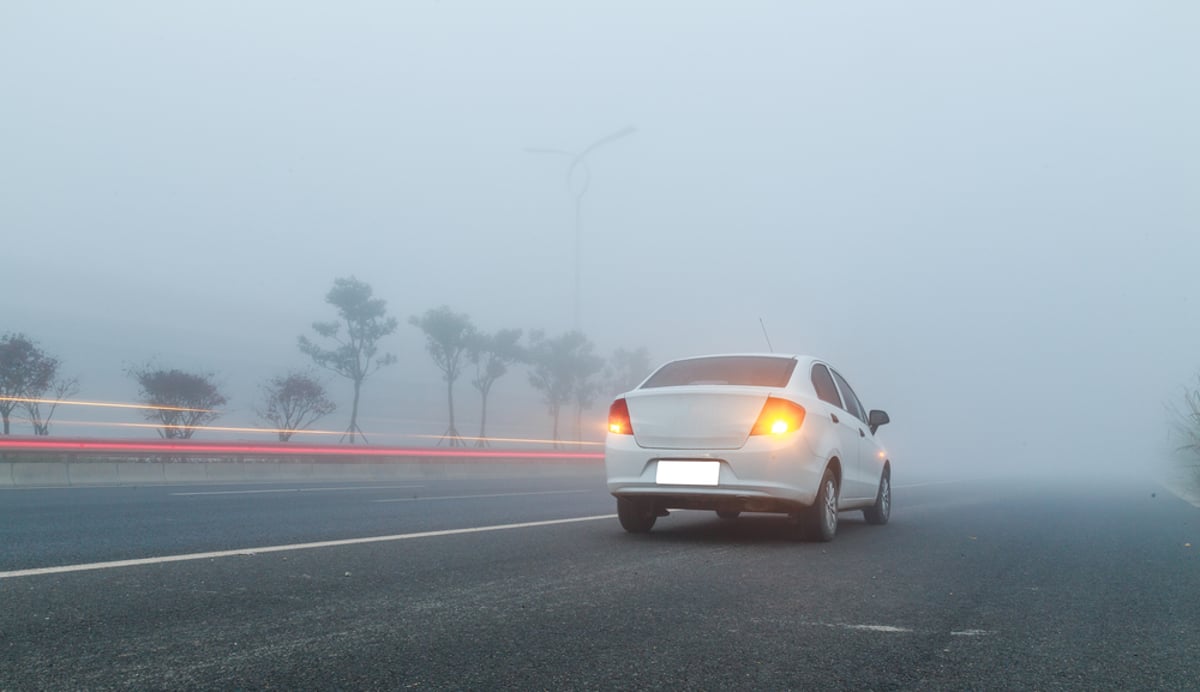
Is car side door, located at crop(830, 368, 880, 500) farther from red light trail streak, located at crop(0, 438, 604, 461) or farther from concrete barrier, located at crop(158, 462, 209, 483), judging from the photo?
red light trail streak, located at crop(0, 438, 604, 461)

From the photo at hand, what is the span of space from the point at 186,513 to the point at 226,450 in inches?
528

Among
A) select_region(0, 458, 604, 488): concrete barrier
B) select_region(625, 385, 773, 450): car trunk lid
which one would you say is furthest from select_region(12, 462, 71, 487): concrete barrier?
select_region(625, 385, 773, 450): car trunk lid

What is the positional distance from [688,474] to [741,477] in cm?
44

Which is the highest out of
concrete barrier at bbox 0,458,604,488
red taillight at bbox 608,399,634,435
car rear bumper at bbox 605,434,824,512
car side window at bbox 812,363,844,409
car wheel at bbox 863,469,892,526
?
car side window at bbox 812,363,844,409

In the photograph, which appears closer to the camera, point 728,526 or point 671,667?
point 671,667

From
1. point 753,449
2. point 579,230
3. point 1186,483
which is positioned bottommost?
point 1186,483

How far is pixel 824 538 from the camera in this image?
27.3ft

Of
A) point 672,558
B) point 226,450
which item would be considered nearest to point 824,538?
point 672,558

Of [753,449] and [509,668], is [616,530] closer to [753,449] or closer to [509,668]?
[753,449]

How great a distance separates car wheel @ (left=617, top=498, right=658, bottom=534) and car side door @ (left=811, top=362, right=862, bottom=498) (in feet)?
5.86

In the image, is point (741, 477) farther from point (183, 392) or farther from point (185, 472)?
point (183, 392)

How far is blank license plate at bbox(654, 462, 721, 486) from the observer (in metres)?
7.82

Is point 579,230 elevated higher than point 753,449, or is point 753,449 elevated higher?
point 579,230

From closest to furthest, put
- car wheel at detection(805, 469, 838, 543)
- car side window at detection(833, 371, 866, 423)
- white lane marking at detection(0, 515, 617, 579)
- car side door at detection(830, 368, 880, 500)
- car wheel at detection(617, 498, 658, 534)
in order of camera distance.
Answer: white lane marking at detection(0, 515, 617, 579), car wheel at detection(805, 469, 838, 543), car wheel at detection(617, 498, 658, 534), car side door at detection(830, 368, 880, 500), car side window at detection(833, 371, 866, 423)
